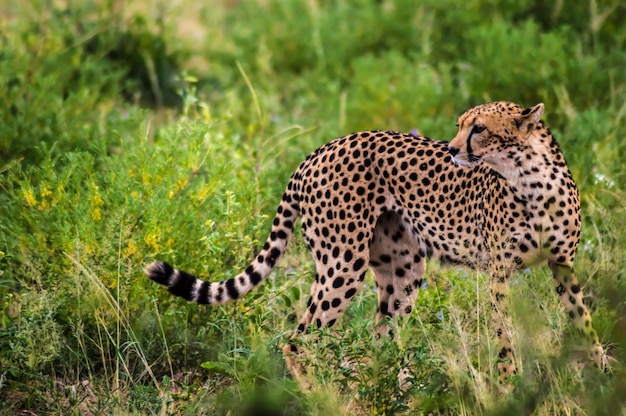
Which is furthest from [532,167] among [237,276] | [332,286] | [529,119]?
[237,276]

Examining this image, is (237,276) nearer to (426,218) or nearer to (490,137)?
(426,218)

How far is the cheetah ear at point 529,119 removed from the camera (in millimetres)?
3936

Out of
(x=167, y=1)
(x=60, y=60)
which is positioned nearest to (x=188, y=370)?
(x=60, y=60)

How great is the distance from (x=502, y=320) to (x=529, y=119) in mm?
726

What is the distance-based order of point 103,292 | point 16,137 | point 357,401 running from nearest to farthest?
point 357,401
point 103,292
point 16,137

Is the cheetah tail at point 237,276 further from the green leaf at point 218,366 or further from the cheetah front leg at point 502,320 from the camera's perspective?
the cheetah front leg at point 502,320

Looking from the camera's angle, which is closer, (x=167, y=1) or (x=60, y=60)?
(x=60, y=60)

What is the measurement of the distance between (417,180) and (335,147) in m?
0.35

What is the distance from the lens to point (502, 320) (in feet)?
13.1

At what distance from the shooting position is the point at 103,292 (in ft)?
13.3

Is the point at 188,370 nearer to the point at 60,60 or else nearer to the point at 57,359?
the point at 57,359

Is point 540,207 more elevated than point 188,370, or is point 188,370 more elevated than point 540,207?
point 540,207

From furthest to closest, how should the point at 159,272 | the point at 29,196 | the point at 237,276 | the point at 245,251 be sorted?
the point at 245,251 < the point at 29,196 < the point at 237,276 < the point at 159,272

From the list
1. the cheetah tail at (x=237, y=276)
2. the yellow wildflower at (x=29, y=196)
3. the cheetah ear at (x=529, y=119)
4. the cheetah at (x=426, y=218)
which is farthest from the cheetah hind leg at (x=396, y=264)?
the yellow wildflower at (x=29, y=196)
